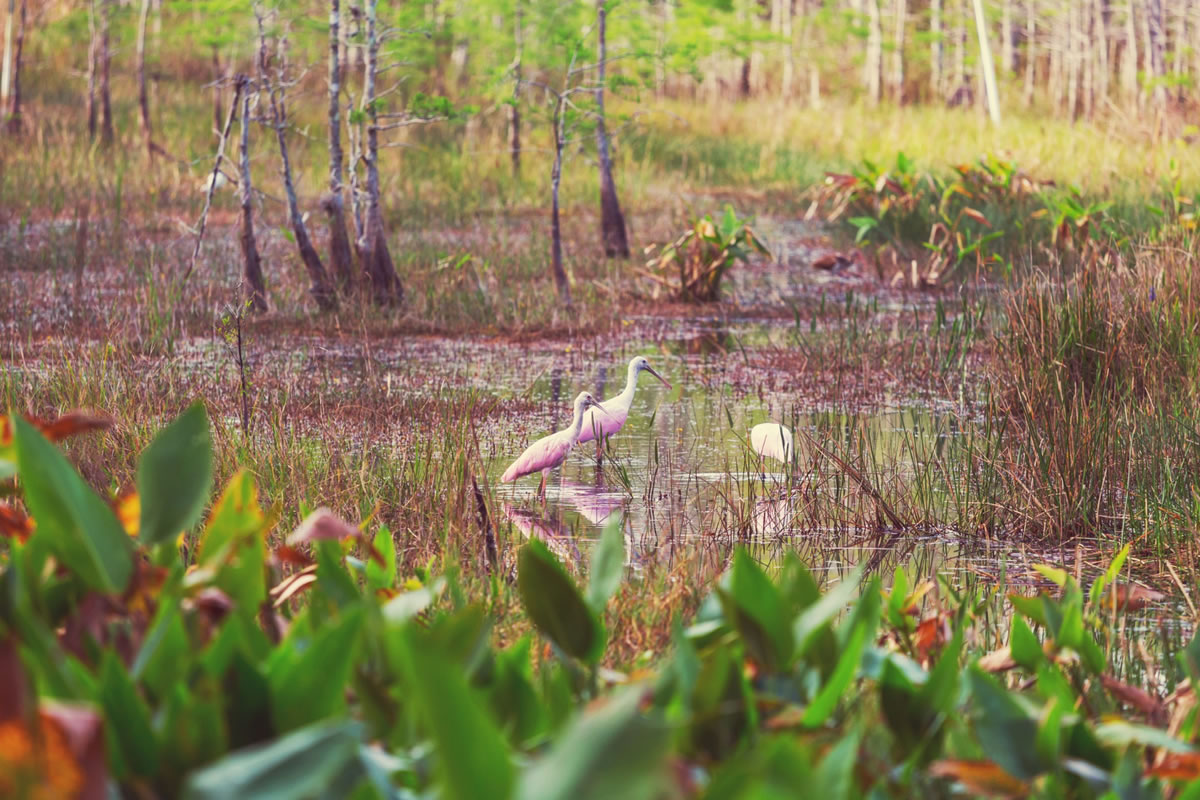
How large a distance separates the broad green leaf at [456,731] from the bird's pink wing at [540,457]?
3.71m

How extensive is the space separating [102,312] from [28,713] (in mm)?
7258

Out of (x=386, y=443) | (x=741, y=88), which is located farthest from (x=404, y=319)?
(x=741, y=88)

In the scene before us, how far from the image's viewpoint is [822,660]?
4.87 feet

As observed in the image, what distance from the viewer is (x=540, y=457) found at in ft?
15.1

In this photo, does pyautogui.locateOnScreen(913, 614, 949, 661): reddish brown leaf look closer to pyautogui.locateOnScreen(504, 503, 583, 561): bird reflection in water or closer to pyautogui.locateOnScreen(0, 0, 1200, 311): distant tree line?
pyautogui.locateOnScreen(504, 503, 583, 561): bird reflection in water

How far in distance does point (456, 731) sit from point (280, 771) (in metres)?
0.13

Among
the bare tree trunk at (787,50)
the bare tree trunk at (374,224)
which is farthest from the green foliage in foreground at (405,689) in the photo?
the bare tree trunk at (787,50)

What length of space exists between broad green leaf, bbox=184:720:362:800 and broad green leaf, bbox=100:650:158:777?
198 millimetres

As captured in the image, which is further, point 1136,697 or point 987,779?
point 1136,697

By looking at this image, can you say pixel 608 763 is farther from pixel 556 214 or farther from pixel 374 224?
pixel 556 214

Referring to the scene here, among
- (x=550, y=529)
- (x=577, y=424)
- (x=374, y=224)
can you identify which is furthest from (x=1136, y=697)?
(x=374, y=224)

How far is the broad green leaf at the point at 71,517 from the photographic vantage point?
49.1 inches

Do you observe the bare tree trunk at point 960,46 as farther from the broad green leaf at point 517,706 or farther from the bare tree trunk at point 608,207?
the broad green leaf at point 517,706

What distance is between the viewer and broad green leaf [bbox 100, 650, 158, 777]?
1092 millimetres
